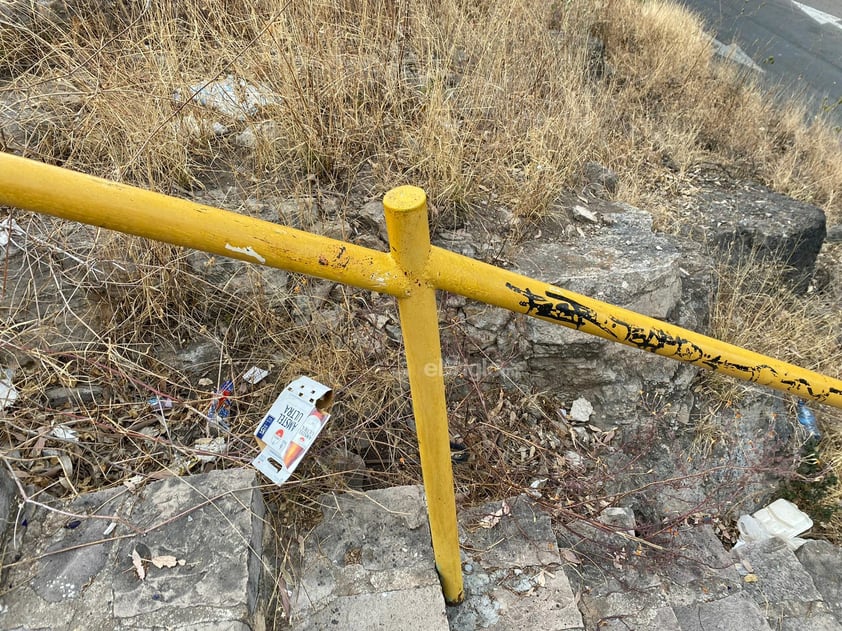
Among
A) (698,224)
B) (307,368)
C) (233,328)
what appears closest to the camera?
(307,368)

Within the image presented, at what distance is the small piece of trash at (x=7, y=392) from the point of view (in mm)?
1649

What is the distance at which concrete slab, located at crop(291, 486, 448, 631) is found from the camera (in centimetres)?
127

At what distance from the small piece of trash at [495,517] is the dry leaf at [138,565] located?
90cm

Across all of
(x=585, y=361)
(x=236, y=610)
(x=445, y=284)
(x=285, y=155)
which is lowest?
(x=585, y=361)

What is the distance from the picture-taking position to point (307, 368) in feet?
6.20

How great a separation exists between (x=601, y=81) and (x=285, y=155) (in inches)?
130

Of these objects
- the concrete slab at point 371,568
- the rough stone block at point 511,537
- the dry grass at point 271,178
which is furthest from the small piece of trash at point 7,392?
the rough stone block at point 511,537

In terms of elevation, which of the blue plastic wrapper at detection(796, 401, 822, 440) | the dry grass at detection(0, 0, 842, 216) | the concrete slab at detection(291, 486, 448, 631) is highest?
the dry grass at detection(0, 0, 842, 216)

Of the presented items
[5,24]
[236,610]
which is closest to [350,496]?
[236,610]

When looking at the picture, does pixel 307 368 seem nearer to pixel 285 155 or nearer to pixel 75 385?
pixel 75 385

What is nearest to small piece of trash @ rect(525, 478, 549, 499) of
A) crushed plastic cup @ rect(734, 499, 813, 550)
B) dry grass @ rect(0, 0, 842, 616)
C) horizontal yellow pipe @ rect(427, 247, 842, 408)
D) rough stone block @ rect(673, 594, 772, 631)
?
dry grass @ rect(0, 0, 842, 616)

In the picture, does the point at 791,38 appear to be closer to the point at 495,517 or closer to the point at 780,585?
the point at 780,585

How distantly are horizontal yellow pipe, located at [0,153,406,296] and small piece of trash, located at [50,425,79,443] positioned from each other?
1216mm

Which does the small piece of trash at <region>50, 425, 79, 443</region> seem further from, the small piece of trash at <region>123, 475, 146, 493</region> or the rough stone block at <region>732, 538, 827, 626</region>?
the rough stone block at <region>732, 538, 827, 626</region>
